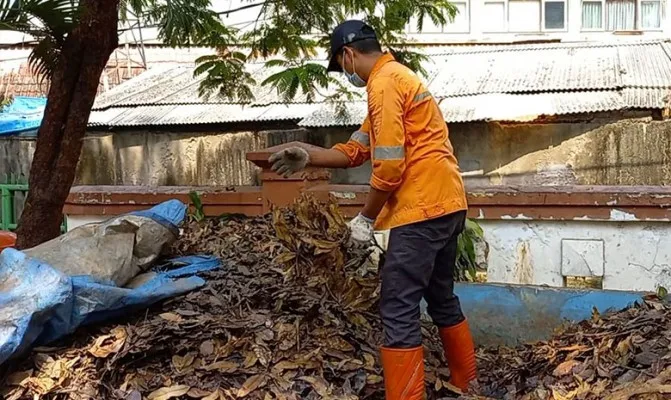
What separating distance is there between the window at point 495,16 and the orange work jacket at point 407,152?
12251mm

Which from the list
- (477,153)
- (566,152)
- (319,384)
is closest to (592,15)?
(566,152)

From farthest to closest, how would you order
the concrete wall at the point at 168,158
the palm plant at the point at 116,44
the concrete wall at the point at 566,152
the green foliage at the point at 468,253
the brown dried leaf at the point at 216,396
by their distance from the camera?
the concrete wall at the point at 168,158, the concrete wall at the point at 566,152, the green foliage at the point at 468,253, the palm plant at the point at 116,44, the brown dried leaf at the point at 216,396

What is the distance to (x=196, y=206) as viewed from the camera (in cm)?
525

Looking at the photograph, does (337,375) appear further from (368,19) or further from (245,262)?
(368,19)

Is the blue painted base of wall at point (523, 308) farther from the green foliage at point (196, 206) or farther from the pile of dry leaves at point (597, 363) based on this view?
the green foliage at point (196, 206)

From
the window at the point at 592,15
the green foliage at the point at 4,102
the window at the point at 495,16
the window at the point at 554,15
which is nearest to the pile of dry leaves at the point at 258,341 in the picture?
the green foliage at the point at 4,102

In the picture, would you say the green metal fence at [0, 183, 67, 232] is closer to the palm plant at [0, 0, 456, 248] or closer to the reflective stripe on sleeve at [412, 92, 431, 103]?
the palm plant at [0, 0, 456, 248]

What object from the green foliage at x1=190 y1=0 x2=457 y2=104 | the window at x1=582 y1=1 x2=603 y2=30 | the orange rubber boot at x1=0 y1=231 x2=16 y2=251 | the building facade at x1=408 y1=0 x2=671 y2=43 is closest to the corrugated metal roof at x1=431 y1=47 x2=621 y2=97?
the building facade at x1=408 y1=0 x2=671 y2=43

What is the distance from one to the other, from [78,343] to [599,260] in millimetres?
3135

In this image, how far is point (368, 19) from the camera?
19.0 feet

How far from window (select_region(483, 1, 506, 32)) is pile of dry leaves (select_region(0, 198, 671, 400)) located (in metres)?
11.8

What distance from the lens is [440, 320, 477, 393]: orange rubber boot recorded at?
346 cm

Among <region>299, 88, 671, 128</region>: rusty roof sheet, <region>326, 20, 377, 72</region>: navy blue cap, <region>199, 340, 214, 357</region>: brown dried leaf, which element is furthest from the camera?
<region>299, 88, 671, 128</region>: rusty roof sheet

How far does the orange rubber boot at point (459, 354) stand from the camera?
3.46 m
